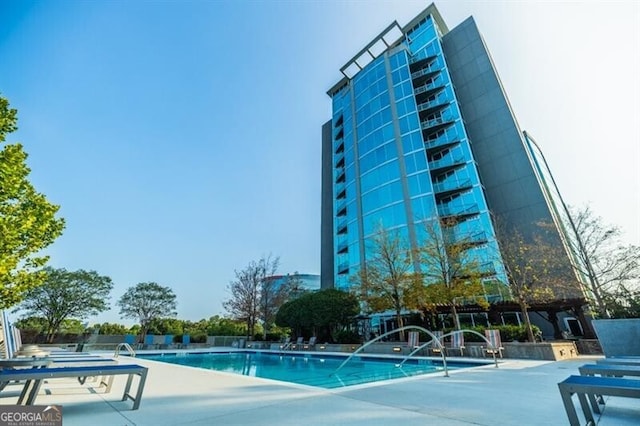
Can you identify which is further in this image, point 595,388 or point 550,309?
point 550,309

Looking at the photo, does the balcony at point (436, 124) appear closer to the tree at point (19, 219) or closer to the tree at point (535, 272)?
the tree at point (535, 272)

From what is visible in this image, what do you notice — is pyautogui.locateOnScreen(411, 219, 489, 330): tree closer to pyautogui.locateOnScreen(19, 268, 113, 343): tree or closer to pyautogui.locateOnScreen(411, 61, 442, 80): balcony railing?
pyautogui.locateOnScreen(411, 61, 442, 80): balcony railing

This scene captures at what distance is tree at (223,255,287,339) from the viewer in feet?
82.9

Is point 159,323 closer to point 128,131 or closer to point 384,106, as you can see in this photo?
point 128,131

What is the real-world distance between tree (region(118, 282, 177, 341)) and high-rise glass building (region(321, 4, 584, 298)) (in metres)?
17.3

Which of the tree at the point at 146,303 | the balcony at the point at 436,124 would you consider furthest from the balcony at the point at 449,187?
the tree at the point at 146,303

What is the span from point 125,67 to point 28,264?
878 centimetres

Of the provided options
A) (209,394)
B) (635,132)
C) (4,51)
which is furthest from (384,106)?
(209,394)

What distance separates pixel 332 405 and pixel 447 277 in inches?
515

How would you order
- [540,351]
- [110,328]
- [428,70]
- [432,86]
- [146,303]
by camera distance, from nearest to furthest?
[540,351] < [432,86] < [428,70] < [146,303] < [110,328]

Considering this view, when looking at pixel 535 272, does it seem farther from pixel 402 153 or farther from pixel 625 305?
pixel 402 153

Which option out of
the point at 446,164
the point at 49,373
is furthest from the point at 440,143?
the point at 49,373

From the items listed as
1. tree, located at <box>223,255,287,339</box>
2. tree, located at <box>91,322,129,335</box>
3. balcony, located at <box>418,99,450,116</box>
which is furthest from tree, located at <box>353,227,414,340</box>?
tree, located at <box>91,322,129,335</box>

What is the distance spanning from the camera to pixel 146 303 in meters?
30.4
